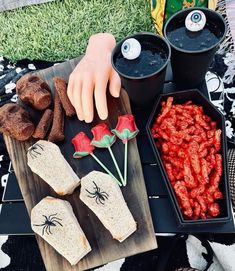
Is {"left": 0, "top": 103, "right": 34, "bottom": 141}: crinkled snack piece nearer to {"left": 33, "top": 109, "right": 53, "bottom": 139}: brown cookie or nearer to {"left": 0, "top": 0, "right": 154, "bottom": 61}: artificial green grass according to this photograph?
{"left": 33, "top": 109, "right": 53, "bottom": 139}: brown cookie

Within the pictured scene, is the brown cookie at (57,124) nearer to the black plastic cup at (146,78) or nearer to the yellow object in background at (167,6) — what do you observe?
the black plastic cup at (146,78)

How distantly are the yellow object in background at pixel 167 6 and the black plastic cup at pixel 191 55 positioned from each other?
0.53 metres

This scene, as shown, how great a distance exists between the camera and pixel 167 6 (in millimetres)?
1879

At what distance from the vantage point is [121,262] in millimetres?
1552

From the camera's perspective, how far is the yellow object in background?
182cm

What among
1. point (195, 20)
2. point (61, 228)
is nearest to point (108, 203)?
point (61, 228)

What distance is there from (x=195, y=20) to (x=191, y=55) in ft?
0.39

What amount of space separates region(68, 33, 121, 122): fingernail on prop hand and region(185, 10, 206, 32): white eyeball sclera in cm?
33

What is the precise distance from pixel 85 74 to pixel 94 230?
57cm

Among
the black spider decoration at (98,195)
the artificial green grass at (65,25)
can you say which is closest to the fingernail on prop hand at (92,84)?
the black spider decoration at (98,195)

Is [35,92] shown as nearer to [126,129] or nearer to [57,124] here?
[57,124]

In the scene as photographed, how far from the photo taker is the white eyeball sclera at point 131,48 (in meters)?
1.26

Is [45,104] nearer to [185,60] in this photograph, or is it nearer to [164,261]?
[185,60]

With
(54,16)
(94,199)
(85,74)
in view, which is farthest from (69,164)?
(54,16)
